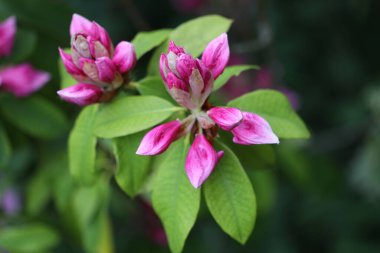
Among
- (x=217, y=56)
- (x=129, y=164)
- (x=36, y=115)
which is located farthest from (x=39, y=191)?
(x=217, y=56)

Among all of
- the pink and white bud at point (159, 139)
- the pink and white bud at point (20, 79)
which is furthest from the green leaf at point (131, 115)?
the pink and white bud at point (20, 79)

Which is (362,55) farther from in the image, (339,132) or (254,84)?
(254,84)

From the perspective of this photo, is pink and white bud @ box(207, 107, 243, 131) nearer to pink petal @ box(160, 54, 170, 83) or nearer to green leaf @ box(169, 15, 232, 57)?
pink petal @ box(160, 54, 170, 83)

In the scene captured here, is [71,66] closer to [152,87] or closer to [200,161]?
[152,87]

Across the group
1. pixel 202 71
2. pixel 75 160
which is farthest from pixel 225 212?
pixel 75 160

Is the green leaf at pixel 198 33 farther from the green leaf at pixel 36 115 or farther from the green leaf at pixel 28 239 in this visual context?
the green leaf at pixel 28 239

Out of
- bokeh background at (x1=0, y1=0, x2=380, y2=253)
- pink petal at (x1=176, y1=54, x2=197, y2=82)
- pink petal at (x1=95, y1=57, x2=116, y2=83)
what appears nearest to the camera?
pink petal at (x1=176, y1=54, x2=197, y2=82)

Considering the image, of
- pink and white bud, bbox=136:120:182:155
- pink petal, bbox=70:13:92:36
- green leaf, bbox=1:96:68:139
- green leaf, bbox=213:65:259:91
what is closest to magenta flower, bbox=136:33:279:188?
pink and white bud, bbox=136:120:182:155
